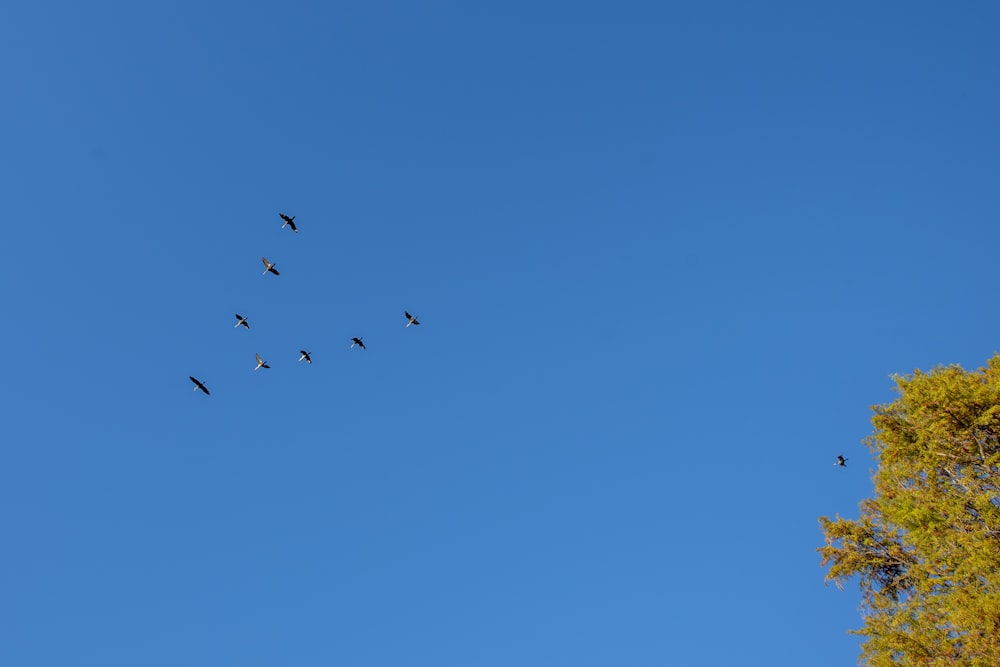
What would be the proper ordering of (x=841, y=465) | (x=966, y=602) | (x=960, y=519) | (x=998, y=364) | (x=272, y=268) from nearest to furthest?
(x=966, y=602), (x=960, y=519), (x=998, y=364), (x=841, y=465), (x=272, y=268)

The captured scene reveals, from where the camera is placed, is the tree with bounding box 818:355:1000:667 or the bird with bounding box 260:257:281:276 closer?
the tree with bounding box 818:355:1000:667

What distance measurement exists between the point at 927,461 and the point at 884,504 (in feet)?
5.96

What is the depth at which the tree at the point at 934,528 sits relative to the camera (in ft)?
47.8

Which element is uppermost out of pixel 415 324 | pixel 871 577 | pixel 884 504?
pixel 415 324

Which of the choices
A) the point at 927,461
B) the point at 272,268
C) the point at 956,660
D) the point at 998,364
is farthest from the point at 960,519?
the point at 272,268

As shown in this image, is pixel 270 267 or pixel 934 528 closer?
pixel 934 528

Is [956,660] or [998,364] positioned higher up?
[998,364]

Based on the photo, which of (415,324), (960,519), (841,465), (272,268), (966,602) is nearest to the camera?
(966,602)

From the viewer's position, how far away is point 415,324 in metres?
38.2

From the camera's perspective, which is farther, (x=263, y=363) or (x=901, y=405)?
(x=263, y=363)

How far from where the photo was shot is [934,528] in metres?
16.2

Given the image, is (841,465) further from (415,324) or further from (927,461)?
(415,324)

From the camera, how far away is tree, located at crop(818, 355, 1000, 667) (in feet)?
47.8

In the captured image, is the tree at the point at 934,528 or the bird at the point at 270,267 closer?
the tree at the point at 934,528
